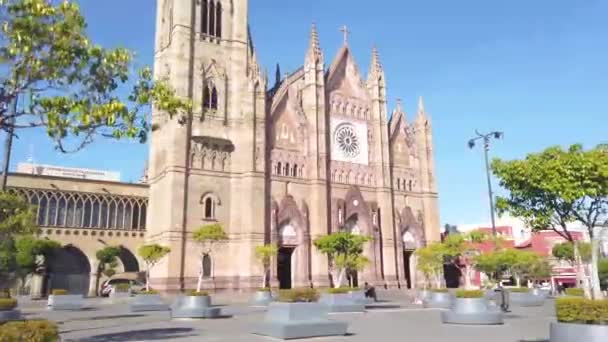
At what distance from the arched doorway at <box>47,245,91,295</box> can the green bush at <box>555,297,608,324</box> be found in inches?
1705

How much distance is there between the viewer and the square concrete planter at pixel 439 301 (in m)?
31.0

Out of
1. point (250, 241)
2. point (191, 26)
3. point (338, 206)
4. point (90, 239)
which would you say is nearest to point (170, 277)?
point (250, 241)

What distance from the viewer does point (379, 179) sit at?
177 feet

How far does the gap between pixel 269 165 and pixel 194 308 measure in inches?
1031

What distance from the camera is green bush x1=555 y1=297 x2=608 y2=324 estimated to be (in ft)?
37.0

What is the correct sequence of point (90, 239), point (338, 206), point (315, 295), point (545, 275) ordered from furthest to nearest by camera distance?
point (545, 275) → point (338, 206) → point (90, 239) → point (315, 295)

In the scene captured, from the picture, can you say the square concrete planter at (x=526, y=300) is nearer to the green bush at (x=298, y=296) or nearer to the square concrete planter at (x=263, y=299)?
the square concrete planter at (x=263, y=299)

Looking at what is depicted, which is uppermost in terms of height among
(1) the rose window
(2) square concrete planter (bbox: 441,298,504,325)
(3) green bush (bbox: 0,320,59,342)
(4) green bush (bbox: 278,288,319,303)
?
(1) the rose window

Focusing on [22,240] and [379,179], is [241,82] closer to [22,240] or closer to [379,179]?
[379,179]

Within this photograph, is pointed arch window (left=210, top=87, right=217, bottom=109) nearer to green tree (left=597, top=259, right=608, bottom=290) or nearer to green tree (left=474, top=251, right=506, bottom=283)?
green tree (left=474, top=251, right=506, bottom=283)

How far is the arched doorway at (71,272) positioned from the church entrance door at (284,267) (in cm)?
1729

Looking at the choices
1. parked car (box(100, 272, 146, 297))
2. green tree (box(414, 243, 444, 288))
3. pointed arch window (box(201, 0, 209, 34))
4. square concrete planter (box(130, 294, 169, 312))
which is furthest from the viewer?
pointed arch window (box(201, 0, 209, 34))

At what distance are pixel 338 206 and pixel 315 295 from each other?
33.2m

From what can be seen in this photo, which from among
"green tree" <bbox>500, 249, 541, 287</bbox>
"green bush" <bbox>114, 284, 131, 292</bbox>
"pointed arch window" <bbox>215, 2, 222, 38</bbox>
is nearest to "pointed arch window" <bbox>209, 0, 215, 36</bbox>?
"pointed arch window" <bbox>215, 2, 222, 38</bbox>
